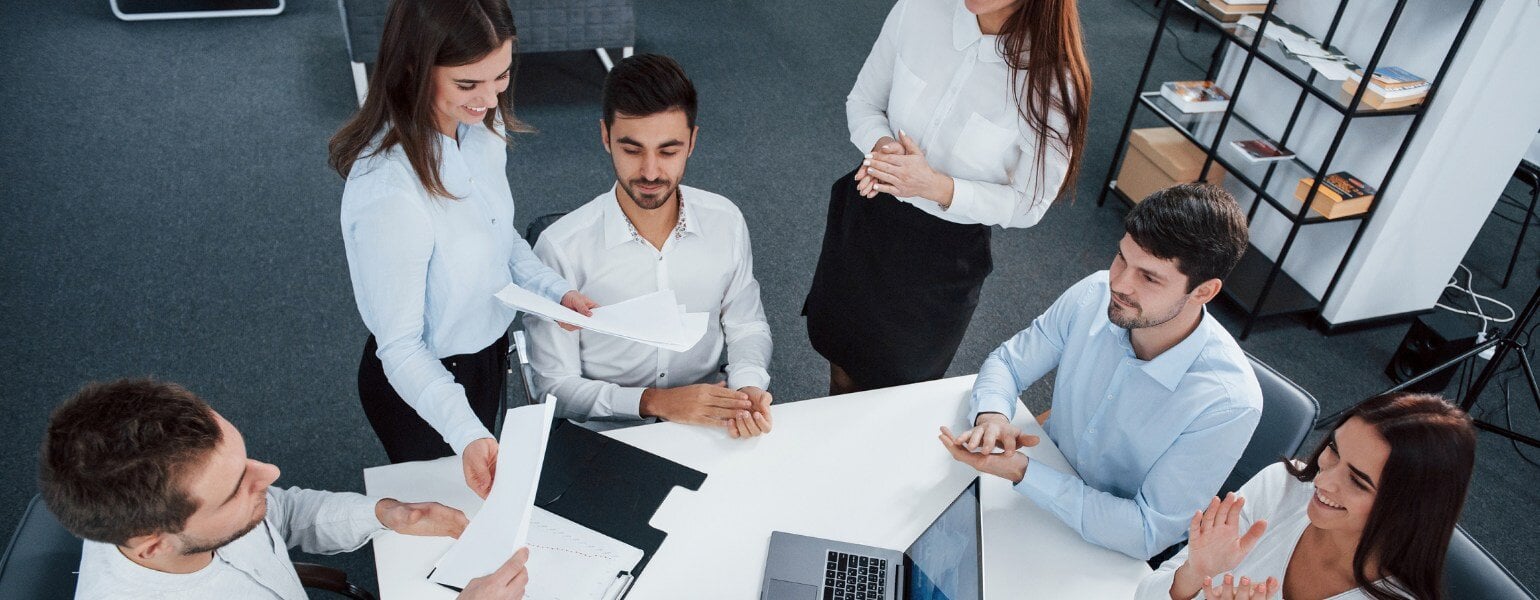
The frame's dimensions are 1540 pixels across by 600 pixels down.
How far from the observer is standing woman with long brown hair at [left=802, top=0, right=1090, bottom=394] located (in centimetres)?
196

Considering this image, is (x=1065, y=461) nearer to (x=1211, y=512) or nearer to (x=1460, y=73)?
(x=1211, y=512)

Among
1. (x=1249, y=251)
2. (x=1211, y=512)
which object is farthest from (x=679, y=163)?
(x=1249, y=251)

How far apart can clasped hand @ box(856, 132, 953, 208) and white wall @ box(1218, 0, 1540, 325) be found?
2.12 metres

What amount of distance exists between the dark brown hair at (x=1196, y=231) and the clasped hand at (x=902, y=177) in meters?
0.41

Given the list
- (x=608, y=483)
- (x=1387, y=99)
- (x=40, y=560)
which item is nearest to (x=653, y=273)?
(x=608, y=483)

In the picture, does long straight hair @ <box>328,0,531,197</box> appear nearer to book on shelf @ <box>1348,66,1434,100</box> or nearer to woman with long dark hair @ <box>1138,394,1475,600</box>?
woman with long dark hair @ <box>1138,394,1475,600</box>

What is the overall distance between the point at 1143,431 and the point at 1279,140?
2.39 metres

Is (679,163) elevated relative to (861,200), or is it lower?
elevated

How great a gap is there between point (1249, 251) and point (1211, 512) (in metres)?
2.70

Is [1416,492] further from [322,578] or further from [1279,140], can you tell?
[1279,140]

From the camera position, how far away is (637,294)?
220cm

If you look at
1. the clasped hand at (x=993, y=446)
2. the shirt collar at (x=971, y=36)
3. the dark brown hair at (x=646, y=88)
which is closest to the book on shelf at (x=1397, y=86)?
the shirt collar at (x=971, y=36)

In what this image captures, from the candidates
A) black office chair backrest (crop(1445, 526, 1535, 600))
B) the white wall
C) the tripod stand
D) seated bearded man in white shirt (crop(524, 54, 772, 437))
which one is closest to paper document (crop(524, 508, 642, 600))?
seated bearded man in white shirt (crop(524, 54, 772, 437))

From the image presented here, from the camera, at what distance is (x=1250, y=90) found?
3.88 metres
